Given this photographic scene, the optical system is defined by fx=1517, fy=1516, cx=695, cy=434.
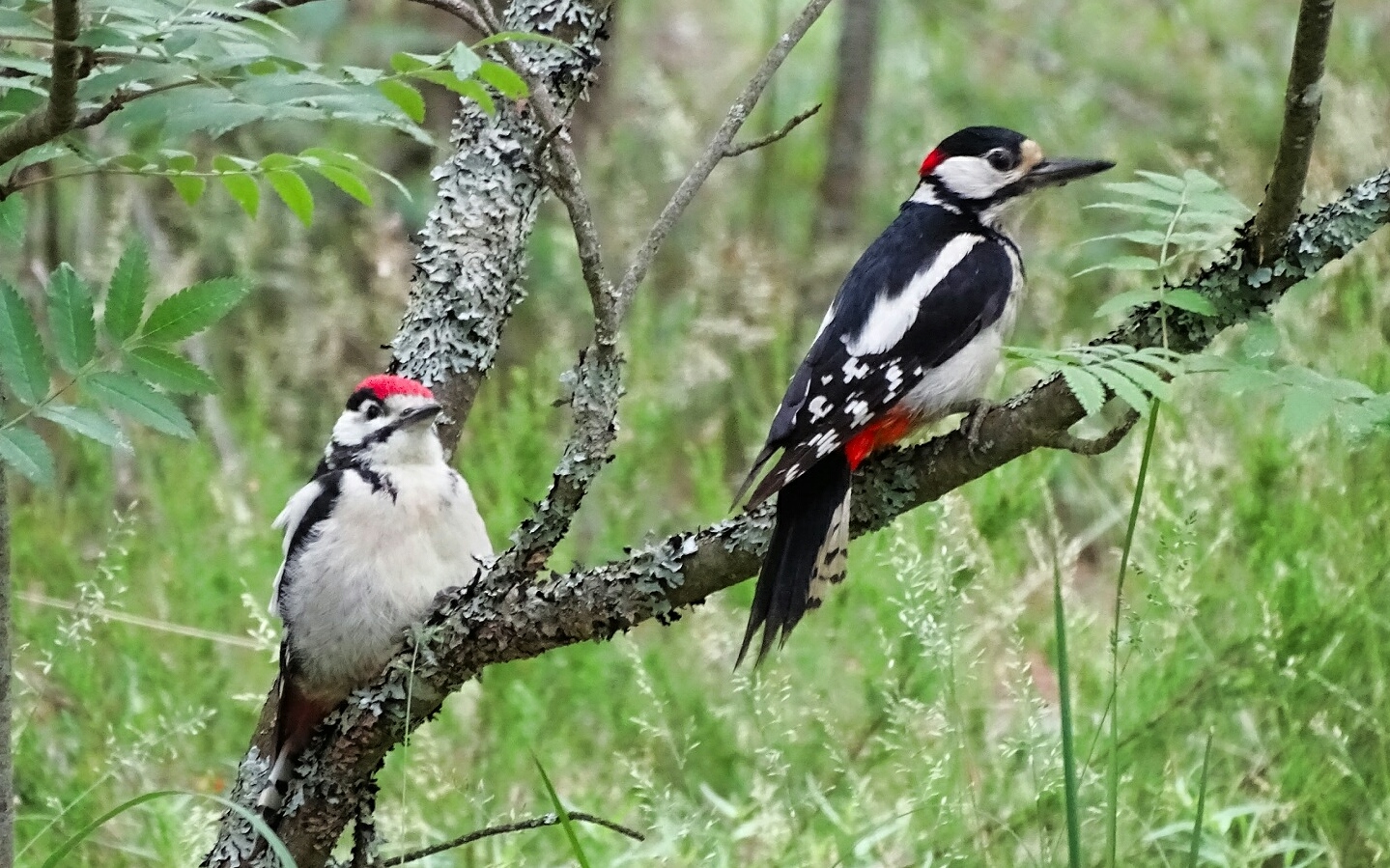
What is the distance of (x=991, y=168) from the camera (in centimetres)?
323

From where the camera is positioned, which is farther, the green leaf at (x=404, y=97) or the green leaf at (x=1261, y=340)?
the green leaf at (x=1261, y=340)

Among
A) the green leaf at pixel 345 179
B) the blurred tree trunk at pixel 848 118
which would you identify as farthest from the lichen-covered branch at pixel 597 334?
the blurred tree trunk at pixel 848 118

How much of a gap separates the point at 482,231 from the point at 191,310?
0.82 m

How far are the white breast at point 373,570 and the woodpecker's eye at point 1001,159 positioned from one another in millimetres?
1315

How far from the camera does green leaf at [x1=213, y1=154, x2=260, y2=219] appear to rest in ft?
6.01

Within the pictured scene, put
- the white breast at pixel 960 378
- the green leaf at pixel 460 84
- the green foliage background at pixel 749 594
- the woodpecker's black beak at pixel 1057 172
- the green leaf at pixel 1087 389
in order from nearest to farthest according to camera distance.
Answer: the green leaf at pixel 460 84 → the green leaf at pixel 1087 389 → the white breast at pixel 960 378 → the green foliage background at pixel 749 594 → the woodpecker's black beak at pixel 1057 172

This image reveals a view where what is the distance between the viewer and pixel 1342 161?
5.41 m

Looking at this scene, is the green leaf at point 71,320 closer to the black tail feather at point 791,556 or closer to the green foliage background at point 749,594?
the green foliage background at point 749,594

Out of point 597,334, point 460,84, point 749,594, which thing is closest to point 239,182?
point 460,84

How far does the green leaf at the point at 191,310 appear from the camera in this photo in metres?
1.86

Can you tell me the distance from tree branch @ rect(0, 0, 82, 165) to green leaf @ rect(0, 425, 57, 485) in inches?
12.4

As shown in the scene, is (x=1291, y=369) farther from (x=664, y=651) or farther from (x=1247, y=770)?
(x=664, y=651)

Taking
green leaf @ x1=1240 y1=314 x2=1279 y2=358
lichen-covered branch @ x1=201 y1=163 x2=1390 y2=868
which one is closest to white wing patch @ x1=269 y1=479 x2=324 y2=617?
lichen-covered branch @ x1=201 y1=163 x2=1390 y2=868

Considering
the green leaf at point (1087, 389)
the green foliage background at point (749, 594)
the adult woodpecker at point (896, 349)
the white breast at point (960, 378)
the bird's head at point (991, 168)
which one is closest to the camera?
the green leaf at point (1087, 389)
